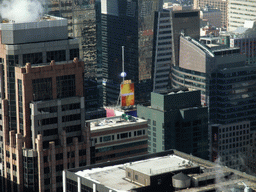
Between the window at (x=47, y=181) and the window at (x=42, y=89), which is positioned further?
the window at (x=47, y=181)

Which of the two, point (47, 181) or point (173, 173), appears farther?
point (47, 181)

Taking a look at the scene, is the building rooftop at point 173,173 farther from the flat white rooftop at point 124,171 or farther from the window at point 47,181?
the window at point 47,181

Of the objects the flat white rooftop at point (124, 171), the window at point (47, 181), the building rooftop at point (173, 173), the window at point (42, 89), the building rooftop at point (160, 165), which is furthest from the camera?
the window at point (47, 181)

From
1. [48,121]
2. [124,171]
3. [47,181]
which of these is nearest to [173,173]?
[124,171]

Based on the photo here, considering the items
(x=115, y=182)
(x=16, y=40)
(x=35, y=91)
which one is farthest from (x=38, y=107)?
(x=115, y=182)

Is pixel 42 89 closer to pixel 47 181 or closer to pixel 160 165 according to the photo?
pixel 47 181

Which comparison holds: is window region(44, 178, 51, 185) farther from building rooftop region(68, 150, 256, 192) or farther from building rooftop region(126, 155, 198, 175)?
building rooftop region(126, 155, 198, 175)

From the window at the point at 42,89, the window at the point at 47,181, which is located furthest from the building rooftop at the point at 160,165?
the window at the point at 42,89

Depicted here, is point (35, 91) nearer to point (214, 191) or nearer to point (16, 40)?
point (16, 40)

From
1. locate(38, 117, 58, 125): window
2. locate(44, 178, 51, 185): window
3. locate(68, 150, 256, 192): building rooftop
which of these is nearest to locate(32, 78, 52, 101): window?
locate(38, 117, 58, 125): window
